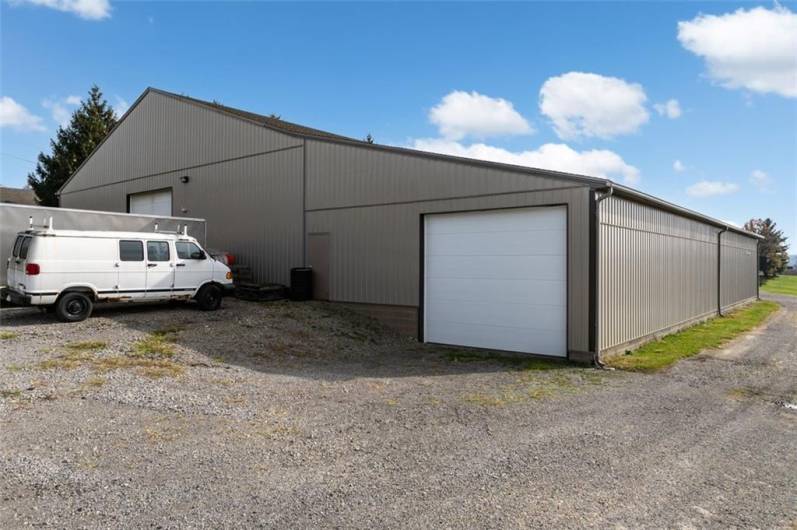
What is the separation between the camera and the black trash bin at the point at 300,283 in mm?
14391

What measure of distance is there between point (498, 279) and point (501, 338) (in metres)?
1.25

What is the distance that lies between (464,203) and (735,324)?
11.0 m

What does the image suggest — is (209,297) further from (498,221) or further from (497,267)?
Result: (498,221)

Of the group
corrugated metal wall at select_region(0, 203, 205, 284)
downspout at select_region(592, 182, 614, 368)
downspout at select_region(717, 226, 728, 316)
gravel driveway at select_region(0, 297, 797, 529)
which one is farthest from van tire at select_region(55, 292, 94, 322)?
downspout at select_region(717, 226, 728, 316)

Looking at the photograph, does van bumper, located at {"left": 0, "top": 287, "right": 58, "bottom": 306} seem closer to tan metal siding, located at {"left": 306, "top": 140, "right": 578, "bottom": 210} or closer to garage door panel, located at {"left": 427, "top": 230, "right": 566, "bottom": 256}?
tan metal siding, located at {"left": 306, "top": 140, "right": 578, "bottom": 210}

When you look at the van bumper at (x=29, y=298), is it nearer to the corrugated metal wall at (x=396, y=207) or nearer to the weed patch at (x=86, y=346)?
the weed patch at (x=86, y=346)

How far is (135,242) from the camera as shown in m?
11.6

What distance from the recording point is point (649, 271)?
40.1 feet

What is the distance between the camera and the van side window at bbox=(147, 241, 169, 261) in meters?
11.8

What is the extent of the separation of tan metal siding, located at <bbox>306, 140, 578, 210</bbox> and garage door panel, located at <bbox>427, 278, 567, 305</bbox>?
6.28 ft

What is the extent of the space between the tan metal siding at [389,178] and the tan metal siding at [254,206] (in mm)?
945

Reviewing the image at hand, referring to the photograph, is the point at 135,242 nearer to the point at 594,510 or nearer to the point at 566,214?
the point at 566,214

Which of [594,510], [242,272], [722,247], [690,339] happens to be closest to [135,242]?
[242,272]

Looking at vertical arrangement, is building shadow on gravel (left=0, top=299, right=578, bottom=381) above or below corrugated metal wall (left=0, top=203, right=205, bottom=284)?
below
